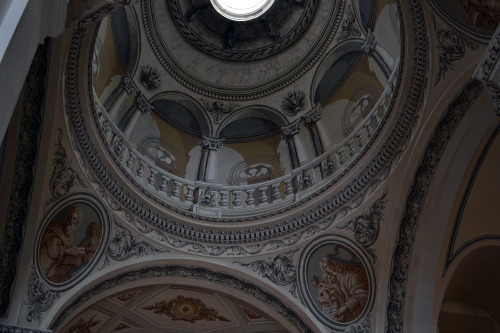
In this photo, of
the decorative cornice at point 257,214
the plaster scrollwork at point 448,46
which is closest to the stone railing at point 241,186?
the decorative cornice at point 257,214

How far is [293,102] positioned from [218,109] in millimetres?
1812

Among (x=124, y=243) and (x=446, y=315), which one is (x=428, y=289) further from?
(x=124, y=243)

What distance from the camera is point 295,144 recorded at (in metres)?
12.5

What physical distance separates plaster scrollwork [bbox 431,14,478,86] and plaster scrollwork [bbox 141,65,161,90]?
6766 millimetres

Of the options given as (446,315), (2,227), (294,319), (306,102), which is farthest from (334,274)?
(2,227)

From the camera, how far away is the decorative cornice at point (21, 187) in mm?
7855

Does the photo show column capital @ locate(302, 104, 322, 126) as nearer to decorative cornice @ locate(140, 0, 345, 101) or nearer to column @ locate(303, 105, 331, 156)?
column @ locate(303, 105, 331, 156)

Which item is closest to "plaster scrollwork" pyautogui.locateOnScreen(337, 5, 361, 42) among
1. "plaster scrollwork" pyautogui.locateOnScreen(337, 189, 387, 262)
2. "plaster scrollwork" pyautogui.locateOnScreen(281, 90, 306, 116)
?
"plaster scrollwork" pyautogui.locateOnScreen(281, 90, 306, 116)

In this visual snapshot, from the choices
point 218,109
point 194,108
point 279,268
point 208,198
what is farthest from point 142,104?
point 279,268

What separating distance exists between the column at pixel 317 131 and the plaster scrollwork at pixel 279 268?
2.75m

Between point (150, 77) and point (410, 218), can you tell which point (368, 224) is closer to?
point (410, 218)

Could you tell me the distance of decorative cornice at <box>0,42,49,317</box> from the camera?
7855 mm

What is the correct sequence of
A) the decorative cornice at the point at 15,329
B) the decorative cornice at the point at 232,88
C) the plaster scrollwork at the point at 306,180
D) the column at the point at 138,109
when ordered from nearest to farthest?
the decorative cornice at the point at 15,329, the plaster scrollwork at the point at 306,180, the column at the point at 138,109, the decorative cornice at the point at 232,88

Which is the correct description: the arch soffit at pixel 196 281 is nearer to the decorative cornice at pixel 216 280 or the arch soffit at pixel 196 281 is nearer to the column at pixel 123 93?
the decorative cornice at pixel 216 280
